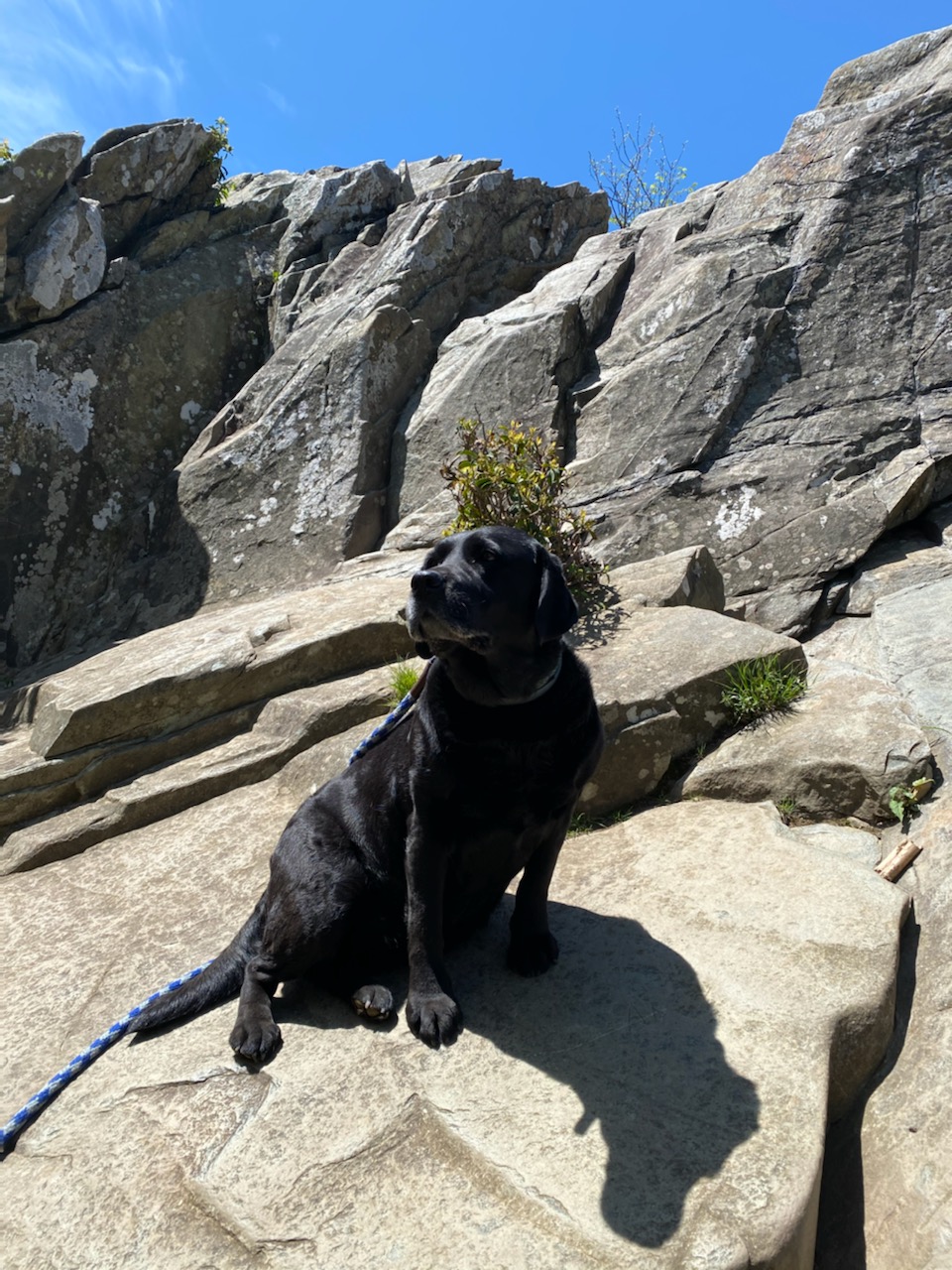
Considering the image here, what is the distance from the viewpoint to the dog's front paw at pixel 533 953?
11.3 feet

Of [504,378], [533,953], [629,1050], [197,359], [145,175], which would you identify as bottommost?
[629,1050]

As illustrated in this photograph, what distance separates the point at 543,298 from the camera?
9281 mm

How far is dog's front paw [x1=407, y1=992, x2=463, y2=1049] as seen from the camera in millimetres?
3037

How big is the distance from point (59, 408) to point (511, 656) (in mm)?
7506

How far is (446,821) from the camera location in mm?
3182

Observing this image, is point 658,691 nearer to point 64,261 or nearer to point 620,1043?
point 620,1043

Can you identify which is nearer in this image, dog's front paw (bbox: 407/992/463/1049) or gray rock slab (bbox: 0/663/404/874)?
dog's front paw (bbox: 407/992/463/1049)

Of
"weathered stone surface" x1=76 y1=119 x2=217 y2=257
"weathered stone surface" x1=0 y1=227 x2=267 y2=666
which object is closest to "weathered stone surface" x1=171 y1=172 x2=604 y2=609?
"weathered stone surface" x1=0 y1=227 x2=267 y2=666

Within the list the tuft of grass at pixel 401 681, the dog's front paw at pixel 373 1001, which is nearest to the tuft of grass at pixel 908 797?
the dog's front paw at pixel 373 1001

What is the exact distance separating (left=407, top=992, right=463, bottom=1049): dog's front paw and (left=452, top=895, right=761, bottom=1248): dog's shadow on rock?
0.47 ft

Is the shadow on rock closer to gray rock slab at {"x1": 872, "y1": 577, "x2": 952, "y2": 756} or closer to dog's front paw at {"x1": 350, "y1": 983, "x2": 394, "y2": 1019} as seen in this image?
dog's front paw at {"x1": 350, "y1": 983, "x2": 394, "y2": 1019}

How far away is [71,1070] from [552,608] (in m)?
2.23

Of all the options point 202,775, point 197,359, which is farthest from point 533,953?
point 197,359

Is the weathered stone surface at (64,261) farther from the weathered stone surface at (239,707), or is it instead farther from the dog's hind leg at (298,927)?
the dog's hind leg at (298,927)
